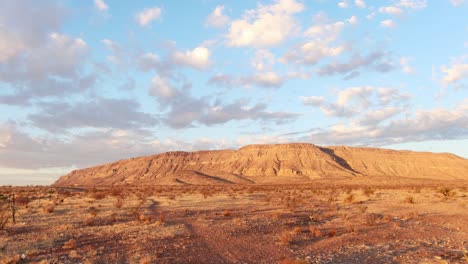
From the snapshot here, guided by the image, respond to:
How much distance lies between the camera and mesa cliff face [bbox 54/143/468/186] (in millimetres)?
133125

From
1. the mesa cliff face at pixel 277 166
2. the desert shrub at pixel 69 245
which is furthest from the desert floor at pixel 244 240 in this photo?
the mesa cliff face at pixel 277 166

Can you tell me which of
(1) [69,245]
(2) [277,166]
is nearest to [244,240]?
(1) [69,245]

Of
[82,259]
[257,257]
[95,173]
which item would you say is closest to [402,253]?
[257,257]

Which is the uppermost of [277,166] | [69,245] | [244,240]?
[277,166]

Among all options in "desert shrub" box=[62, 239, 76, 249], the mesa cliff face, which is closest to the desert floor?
"desert shrub" box=[62, 239, 76, 249]

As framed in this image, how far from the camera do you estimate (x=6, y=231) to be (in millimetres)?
19359

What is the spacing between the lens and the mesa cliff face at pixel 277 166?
133125 millimetres

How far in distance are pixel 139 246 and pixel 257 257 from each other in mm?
4417

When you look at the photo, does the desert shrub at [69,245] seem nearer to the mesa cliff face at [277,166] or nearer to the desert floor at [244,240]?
the desert floor at [244,240]

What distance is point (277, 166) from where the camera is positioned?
146 metres

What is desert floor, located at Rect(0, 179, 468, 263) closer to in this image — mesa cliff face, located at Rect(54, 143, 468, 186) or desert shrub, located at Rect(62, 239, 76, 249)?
desert shrub, located at Rect(62, 239, 76, 249)

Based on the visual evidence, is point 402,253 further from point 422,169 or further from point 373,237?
point 422,169

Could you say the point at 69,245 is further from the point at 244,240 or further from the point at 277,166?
the point at 277,166

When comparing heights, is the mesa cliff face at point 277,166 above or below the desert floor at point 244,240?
above
